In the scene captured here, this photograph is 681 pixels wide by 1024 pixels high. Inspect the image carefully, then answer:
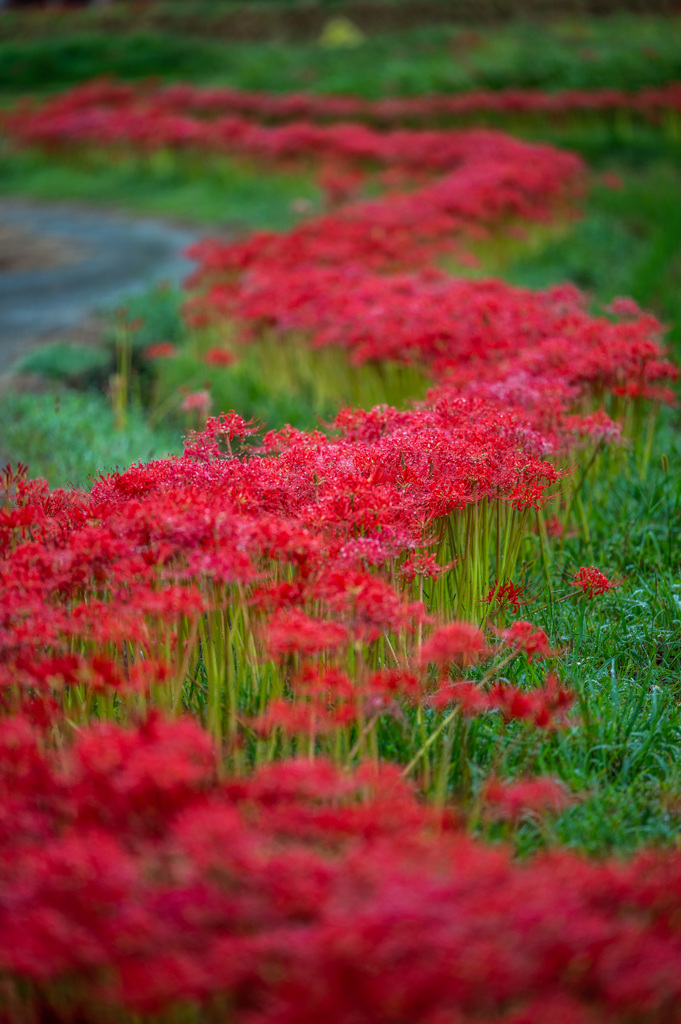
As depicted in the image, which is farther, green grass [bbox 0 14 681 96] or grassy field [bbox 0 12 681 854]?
green grass [bbox 0 14 681 96]

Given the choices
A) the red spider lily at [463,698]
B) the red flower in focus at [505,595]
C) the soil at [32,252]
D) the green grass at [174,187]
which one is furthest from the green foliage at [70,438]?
the green grass at [174,187]

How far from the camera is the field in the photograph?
154 cm

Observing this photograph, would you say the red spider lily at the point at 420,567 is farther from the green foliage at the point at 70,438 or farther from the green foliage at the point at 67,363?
the green foliage at the point at 67,363

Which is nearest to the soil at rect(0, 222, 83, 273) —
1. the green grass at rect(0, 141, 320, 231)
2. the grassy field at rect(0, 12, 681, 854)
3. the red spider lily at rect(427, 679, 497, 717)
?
the green grass at rect(0, 141, 320, 231)

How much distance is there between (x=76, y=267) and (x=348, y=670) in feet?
29.4

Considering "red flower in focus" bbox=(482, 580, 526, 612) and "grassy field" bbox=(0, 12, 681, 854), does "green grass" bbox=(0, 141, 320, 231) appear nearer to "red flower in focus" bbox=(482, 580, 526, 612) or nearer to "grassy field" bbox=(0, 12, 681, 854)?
"grassy field" bbox=(0, 12, 681, 854)

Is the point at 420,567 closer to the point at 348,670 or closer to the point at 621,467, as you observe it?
the point at 348,670

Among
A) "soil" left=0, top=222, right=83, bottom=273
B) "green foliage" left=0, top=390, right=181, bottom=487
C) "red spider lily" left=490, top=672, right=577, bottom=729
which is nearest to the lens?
"red spider lily" left=490, top=672, right=577, bottom=729

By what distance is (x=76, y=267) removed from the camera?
10.6m

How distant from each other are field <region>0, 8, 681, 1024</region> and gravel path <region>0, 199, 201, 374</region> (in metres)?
1.37

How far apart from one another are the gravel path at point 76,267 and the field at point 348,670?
1.37 meters

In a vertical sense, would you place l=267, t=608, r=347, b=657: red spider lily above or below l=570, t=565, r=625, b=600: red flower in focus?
above

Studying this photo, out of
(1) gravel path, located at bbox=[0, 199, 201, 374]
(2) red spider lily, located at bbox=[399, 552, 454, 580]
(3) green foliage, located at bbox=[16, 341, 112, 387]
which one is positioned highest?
(2) red spider lily, located at bbox=[399, 552, 454, 580]

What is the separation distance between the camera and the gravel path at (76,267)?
8.23m
